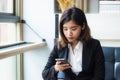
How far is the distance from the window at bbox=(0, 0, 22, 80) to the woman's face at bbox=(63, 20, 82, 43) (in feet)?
2.71

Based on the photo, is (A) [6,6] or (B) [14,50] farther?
(A) [6,6]

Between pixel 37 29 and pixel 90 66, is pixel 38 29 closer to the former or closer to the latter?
pixel 37 29

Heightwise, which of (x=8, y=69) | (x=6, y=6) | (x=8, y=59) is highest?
(x=6, y=6)

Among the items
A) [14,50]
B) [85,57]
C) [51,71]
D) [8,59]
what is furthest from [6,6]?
[85,57]

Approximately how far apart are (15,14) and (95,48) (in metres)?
1.13

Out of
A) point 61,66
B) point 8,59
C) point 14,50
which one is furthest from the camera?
point 8,59

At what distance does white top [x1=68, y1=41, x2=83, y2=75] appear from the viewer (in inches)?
60.3

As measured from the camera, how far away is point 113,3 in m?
2.05

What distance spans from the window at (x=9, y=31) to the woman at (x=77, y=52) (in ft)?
2.48

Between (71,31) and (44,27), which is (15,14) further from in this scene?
(71,31)

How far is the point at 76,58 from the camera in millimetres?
1552

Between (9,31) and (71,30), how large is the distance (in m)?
1.03

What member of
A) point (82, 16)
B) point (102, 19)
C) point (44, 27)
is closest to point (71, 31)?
point (82, 16)

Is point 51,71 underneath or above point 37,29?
underneath
